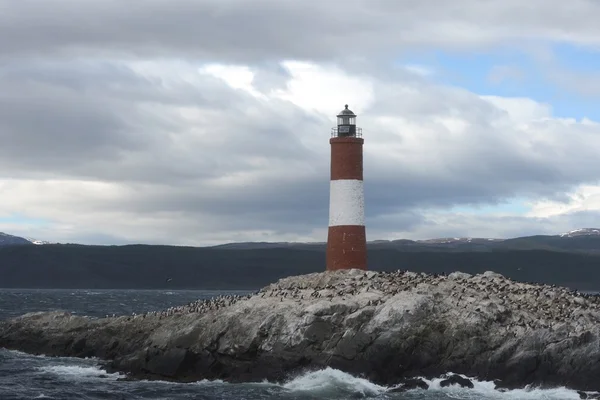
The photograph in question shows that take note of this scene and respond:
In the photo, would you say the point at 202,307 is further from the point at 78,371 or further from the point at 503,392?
the point at 503,392

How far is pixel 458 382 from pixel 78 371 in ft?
56.6

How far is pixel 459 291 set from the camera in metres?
43.6

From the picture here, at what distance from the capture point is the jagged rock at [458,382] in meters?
37.6

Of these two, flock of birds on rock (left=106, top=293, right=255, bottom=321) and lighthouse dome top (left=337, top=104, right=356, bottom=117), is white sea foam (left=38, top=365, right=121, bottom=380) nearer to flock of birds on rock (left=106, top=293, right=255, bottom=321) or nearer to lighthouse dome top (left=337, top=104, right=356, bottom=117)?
flock of birds on rock (left=106, top=293, right=255, bottom=321)

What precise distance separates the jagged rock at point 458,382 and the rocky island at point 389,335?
0.62 metres

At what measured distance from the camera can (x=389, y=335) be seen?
1561 inches

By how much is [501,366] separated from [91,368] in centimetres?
1870

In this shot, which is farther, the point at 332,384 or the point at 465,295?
the point at 465,295

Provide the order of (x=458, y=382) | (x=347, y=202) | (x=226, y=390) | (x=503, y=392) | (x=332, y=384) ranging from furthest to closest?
(x=347, y=202)
(x=226, y=390)
(x=332, y=384)
(x=458, y=382)
(x=503, y=392)

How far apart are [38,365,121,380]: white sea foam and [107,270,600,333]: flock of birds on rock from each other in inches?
232

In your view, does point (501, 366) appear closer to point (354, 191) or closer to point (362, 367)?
point (362, 367)

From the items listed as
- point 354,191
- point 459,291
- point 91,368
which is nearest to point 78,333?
point 91,368

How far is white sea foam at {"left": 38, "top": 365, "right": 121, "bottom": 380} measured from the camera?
43.1 m

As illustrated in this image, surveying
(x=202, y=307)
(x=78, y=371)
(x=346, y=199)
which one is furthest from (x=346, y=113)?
(x=78, y=371)
